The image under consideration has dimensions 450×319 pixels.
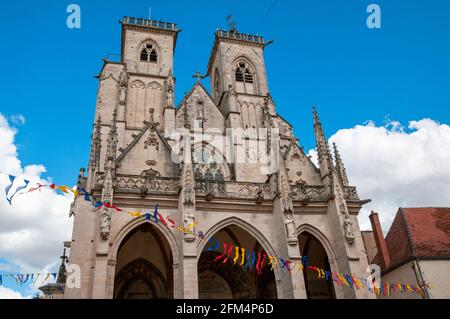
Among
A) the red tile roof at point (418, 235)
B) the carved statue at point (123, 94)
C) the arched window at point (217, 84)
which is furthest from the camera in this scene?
the arched window at point (217, 84)

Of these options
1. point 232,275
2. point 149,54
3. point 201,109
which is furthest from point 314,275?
point 149,54

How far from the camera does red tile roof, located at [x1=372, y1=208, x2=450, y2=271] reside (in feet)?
57.5

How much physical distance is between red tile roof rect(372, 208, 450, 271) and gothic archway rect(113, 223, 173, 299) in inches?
430

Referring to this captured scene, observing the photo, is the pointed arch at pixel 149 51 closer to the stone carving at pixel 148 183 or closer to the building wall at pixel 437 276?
the stone carving at pixel 148 183

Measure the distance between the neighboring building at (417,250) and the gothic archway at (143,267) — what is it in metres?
10.7

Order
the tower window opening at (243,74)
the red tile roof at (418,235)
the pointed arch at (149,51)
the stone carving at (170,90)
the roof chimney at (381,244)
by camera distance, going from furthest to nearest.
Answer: the tower window opening at (243,74) < the pointed arch at (149,51) < the stone carving at (170,90) < the roof chimney at (381,244) < the red tile roof at (418,235)

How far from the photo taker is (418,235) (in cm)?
1864

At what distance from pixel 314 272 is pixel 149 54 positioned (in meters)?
17.3

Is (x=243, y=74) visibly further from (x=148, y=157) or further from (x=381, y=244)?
(x=381, y=244)

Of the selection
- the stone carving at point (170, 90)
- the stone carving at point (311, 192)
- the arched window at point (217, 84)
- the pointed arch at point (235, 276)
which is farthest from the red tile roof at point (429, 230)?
the arched window at point (217, 84)

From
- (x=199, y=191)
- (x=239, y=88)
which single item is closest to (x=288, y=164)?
(x=199, y=191)

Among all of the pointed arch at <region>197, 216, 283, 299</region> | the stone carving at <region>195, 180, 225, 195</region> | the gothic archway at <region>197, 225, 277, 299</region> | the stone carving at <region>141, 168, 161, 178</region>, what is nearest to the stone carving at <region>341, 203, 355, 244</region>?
the pointed arch at <region>197, 216, 283, 299</region>

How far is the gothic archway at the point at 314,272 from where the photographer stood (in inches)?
706

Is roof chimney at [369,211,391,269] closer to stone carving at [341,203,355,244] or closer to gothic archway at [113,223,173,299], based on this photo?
stone carving at [341,203,355,244]
